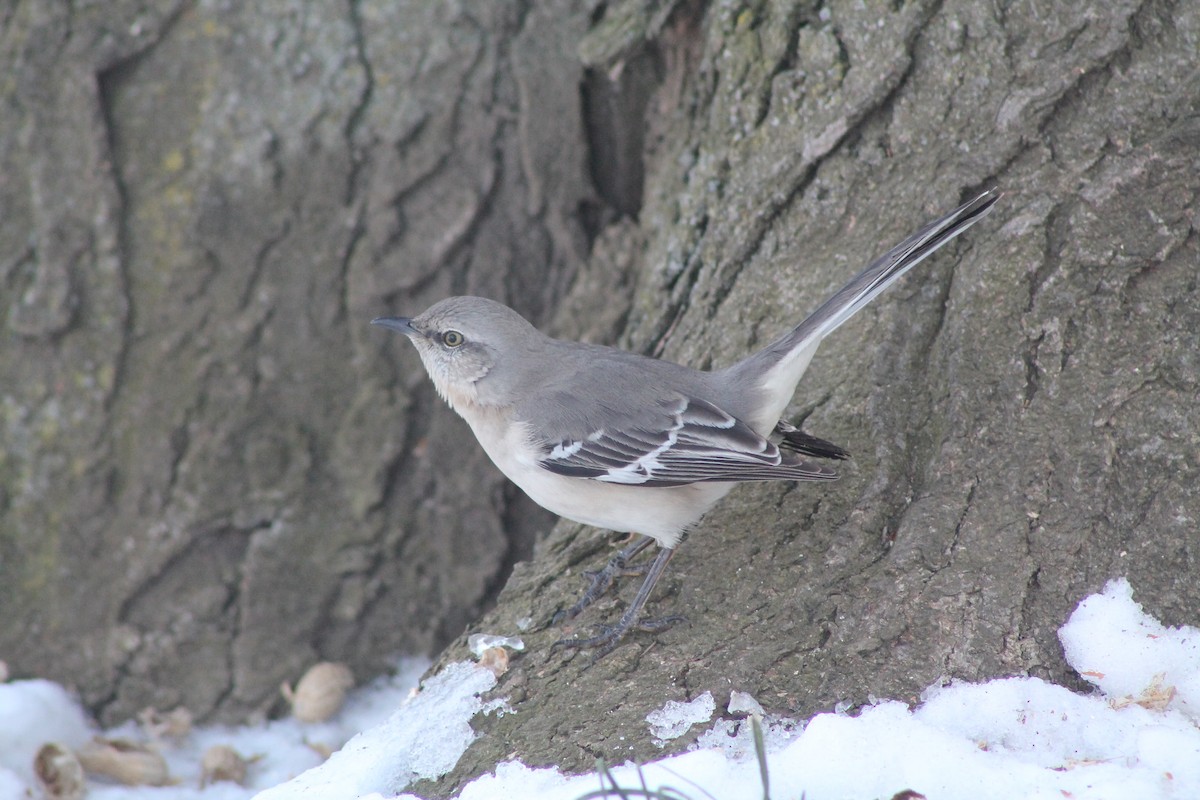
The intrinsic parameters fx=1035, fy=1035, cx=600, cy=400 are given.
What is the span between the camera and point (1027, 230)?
130 inches

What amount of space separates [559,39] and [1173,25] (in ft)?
8.31

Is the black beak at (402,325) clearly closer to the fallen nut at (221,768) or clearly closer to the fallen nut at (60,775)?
the fallen nut at (221,768)

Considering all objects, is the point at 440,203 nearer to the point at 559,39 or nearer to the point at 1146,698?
the point at 559,39

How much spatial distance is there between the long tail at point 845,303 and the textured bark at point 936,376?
0.22m

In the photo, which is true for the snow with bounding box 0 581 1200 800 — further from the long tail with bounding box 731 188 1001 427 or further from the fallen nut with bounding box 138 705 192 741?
the fallen nut with bounding box 138 705 192 741

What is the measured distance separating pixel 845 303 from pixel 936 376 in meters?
0.40

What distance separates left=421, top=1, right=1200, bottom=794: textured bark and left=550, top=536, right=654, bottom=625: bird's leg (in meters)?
0.07

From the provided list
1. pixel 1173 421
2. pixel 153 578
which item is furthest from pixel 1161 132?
pixel 153 578

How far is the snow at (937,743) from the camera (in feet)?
8.14

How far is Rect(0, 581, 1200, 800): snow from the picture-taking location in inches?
97.7

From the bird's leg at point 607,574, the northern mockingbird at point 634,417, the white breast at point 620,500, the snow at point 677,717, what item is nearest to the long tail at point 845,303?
the northern mockingbird at point 634,417

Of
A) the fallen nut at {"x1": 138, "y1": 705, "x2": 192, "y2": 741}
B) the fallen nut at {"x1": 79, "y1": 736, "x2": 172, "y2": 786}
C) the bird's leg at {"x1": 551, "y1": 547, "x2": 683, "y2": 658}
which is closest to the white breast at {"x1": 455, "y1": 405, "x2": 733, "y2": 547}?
the bird's leg at {"x1": 551, "y1": 547, "x2": 683, "y2": 658}

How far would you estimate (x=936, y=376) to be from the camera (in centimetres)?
337

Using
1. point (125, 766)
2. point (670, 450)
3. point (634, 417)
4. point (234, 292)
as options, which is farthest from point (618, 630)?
point (234, 292)
